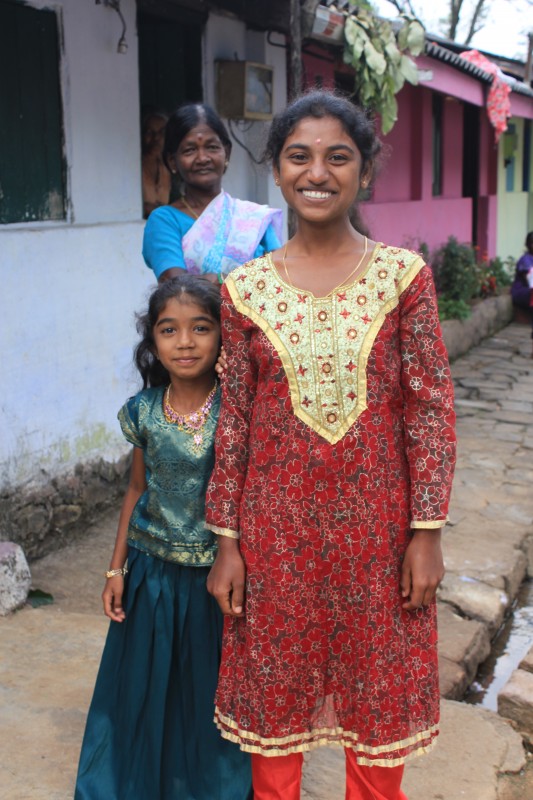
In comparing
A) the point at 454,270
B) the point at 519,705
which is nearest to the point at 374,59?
the point at 519,705

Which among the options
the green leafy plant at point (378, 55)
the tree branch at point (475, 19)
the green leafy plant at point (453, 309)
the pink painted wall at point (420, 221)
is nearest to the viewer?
the green leafy plant at point (378, 55)

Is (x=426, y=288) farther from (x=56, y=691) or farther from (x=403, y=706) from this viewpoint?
(x=56, y=691)

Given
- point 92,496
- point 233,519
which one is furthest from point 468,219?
point 233,519

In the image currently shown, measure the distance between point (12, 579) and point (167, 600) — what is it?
5.16 feet

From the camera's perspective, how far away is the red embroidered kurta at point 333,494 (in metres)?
1.95

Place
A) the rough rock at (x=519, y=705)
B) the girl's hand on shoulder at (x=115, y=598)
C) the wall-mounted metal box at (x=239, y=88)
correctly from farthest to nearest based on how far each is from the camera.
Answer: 1. the wall-mounted metal box at (x=239, y=88)
2. the rough rock at (x=519, y=705)
3. the girl's hand on shoulder at (x=115, y=598)

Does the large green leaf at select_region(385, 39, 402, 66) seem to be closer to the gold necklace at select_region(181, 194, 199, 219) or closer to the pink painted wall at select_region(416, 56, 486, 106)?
the pink painted wall at select_region(416, 56, 486, 106)

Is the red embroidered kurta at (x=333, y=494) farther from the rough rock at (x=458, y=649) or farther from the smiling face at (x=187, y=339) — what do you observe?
the rough rock at (x=458, y=649)

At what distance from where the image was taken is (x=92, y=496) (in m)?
4.82

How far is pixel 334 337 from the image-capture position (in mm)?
1949

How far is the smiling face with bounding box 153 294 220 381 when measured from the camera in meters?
2.20

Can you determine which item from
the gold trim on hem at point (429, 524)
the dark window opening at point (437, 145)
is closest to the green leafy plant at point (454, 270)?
the dark window opening at point (437, 145)

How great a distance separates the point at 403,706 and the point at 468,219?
11.5 meters

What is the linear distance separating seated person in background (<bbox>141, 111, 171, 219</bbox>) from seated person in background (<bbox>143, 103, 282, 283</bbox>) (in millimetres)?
2482
